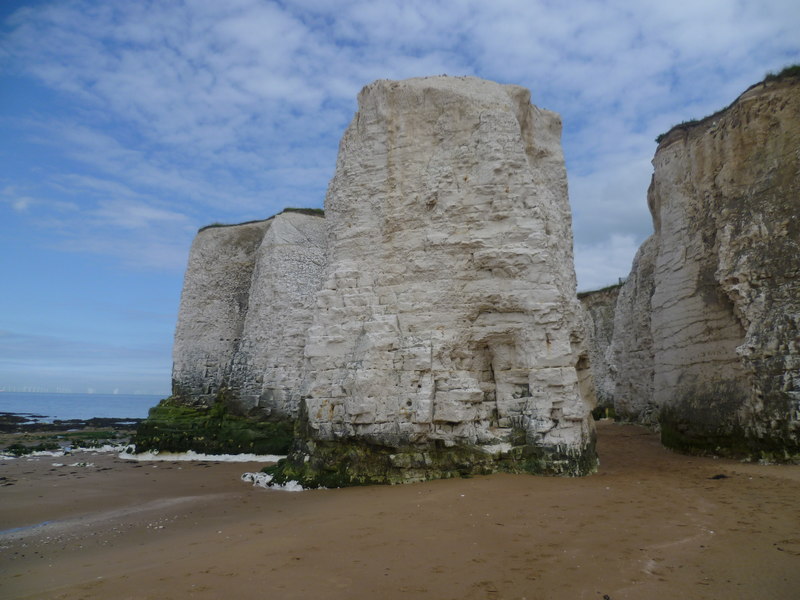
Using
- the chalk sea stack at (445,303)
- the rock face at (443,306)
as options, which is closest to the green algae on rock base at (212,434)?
the chalk sea stack at (445,303)

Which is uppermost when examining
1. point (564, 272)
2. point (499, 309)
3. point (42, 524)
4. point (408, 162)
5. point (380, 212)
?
point (408, 162)

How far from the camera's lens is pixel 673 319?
39.0 ft

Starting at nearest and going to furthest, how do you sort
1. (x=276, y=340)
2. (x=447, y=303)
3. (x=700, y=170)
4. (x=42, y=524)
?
(x=42, y=524), (x=447, y=303), (x=700, y=170), (x=276, y=340)

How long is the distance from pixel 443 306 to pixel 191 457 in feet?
40.5

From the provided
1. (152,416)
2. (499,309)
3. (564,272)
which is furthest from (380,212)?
(152,416)

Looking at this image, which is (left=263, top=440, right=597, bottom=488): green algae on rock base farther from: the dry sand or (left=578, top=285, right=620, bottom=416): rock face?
(left=578, top=285, right=620, bottom=416): rock face

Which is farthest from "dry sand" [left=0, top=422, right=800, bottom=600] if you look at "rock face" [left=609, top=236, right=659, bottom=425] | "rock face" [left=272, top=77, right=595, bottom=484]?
"rock face" [left=609, top=236, right=659, bottom=425]

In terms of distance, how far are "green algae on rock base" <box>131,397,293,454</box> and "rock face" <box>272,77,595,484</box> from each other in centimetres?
811

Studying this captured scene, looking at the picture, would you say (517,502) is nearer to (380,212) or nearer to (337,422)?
(337,422)

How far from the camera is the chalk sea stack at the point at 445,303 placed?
7.95m

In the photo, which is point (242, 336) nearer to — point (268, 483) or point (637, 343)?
point (268, 483)

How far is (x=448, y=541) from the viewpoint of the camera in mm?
4918

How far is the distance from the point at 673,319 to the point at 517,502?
778 cm

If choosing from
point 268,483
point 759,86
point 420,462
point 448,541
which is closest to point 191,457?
point 268,483
